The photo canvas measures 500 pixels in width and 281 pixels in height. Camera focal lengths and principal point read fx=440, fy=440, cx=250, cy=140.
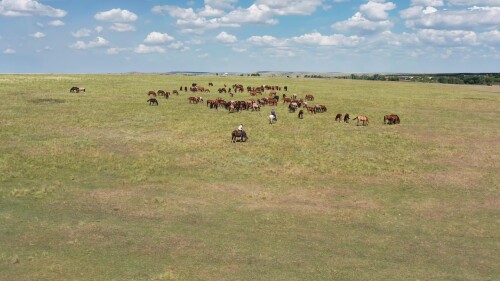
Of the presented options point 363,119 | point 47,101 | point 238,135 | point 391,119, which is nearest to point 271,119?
point 238,135

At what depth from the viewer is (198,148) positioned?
30.0m

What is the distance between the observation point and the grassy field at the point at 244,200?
14.2m

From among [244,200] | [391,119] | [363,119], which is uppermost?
[363,119]

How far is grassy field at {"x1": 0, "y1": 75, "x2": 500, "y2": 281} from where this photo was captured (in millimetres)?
14156

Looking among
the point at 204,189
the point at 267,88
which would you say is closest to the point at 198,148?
the point at 204,189

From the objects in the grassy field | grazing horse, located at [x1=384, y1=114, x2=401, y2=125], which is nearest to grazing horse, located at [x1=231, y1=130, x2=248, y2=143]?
the grassy field

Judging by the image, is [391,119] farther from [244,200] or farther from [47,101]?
[47,101]

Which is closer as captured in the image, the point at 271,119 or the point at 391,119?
the point at 271,119

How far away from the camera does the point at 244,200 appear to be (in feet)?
67.5

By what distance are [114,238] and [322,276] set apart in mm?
7448

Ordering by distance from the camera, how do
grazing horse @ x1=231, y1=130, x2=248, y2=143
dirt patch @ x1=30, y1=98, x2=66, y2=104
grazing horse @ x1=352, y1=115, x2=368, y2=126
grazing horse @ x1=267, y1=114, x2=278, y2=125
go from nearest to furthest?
grazing horse @ x1=231, y1=130, x2=248, y2=143 → grazing horse @ x1=267, y1=114, x2=278, y2=125 → grazing horse @ x1=352, y1=115, x2=368, y2=126 → dirt patch @ x1=30, y1=98, x2=66, y2=104

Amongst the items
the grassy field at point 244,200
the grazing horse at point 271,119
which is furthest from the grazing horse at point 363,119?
the grazing horse at point 271,119

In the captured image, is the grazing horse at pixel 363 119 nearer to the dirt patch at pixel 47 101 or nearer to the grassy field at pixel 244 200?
the grassy field at pixel 244 200

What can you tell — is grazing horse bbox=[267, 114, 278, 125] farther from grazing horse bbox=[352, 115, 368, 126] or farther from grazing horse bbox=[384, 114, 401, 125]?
grazing horse bbox=[384, 114, 401, 125]
